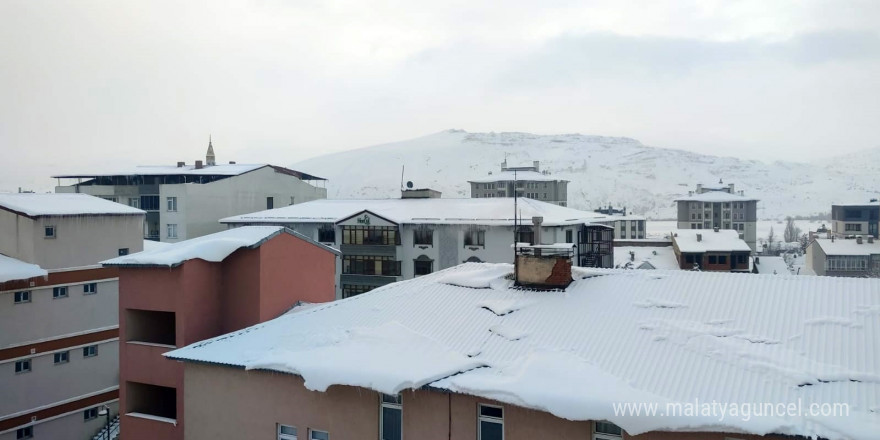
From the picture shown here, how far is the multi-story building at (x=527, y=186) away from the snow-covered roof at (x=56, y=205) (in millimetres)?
92619

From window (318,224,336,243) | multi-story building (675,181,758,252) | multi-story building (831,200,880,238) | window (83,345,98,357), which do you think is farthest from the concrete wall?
multi-story building (675,181,758,252)

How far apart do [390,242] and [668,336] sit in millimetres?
33106

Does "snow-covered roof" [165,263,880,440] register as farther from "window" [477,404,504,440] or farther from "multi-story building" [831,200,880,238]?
"multi-story building" [831,200,880,238]

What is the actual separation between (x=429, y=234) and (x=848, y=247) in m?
64.7

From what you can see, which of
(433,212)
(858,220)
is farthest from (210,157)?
(858,220)

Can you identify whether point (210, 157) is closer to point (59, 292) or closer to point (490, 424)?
point (59, 292)

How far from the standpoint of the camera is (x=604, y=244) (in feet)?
160

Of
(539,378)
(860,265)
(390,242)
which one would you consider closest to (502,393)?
(539,378)

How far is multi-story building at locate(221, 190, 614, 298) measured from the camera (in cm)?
4266

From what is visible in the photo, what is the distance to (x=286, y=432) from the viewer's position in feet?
46.7

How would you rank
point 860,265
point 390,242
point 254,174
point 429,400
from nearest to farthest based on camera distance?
point 429,400
point 390,242
point 254,174
point 860,265

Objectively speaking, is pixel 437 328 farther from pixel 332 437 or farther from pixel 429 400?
pixel 332 437

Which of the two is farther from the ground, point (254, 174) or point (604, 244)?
point (254, 174)

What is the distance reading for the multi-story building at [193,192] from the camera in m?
55.4
